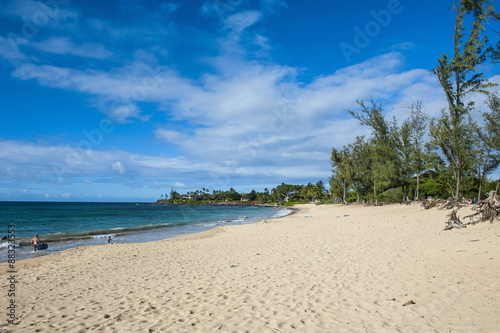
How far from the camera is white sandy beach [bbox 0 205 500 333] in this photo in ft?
17.0

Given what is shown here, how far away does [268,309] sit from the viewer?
19.3 feet

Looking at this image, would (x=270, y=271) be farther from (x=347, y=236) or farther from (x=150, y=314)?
(x=347, y=236)

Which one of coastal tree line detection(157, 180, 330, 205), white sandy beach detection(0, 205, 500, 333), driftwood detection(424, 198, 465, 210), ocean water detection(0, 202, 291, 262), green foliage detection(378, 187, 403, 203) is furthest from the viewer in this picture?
coastal tree line detection(157, 180, 330, 205)

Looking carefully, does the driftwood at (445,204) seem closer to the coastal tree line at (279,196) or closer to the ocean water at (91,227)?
the ocean water at (91,227)

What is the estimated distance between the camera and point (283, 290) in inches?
280

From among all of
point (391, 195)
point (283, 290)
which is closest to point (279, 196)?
point (391, 195)

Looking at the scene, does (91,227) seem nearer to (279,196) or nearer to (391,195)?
(391,195)

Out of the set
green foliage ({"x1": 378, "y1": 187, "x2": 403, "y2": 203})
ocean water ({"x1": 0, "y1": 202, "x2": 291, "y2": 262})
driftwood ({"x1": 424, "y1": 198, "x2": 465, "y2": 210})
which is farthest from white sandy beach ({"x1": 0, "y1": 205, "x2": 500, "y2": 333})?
green foliage ({"x1": 378, "y1": 187, "x2": 403, "y2": 203})

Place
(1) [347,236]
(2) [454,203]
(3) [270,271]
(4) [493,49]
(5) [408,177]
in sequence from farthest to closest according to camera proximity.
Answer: (5) [408,177]
(2) [454,203]
(1) [347,236]
(3) [270,271]
(4) [493,49]

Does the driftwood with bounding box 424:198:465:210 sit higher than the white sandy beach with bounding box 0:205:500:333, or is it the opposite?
the driftwood with bounding box 424:198:465:210

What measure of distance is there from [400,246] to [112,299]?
10.7 meters

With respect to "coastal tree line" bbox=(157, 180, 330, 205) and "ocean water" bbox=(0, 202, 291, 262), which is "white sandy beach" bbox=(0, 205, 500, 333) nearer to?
"ocean water" bbox=(0, 202, 291, 262)

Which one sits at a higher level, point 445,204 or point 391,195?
point 445,204

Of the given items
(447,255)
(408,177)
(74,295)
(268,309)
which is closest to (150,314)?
(268,309)
